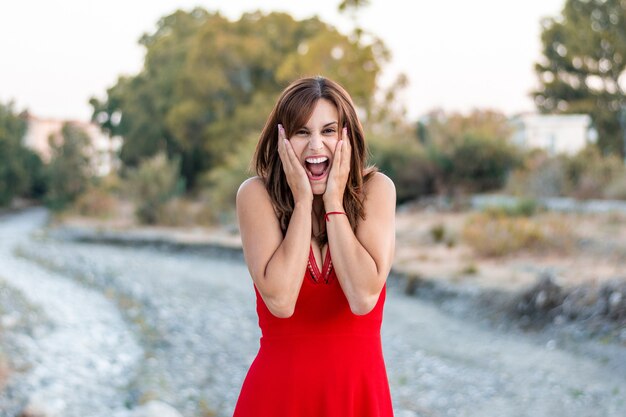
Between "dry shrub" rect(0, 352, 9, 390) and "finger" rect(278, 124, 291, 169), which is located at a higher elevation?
"finger" rect(278, 124, 291, 169)

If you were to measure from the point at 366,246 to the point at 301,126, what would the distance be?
0.36 meters

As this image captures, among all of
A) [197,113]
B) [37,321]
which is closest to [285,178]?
[37,321]

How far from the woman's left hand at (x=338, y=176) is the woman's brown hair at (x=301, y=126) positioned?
0.04m

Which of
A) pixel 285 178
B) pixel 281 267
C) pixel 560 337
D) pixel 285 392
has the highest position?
pixel 285 178

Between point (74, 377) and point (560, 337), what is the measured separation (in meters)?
5.26

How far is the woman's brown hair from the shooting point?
227 cm

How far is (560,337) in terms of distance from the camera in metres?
9.11

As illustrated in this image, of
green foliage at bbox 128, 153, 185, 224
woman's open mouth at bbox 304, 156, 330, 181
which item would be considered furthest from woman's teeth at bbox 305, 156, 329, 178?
green foliage at bbox 128, 153, 185, 224

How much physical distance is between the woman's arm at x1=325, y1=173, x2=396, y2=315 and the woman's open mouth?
88 mm

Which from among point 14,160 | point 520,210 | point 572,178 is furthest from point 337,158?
point 14,160

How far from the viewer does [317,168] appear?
2.30m

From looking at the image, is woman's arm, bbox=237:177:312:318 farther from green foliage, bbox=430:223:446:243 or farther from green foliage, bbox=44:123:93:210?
green foliage, bbox=44:123:93:210

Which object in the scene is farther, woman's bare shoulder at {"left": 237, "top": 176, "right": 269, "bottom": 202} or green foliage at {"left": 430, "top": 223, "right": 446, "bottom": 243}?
green foliage at {"left": 430, "top": 223, "right": 446, "bottom": 243}

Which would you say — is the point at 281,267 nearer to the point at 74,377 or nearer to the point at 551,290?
the point at 74,377
